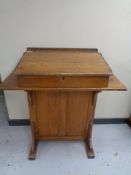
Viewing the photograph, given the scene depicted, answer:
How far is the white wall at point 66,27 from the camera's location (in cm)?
148

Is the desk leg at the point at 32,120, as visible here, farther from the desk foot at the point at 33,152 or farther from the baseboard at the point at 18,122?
the baseboard at the point at 18,122

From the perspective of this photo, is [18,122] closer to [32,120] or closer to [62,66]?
[32,120]

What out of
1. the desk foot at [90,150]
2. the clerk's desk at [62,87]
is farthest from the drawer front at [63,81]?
the desk foot at [90,150]

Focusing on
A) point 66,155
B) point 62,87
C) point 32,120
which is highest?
point 62,87

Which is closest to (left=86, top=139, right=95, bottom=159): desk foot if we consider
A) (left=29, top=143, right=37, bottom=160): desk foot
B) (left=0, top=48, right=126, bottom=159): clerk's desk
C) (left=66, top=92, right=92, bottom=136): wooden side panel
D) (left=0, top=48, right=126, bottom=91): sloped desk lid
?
(left=0, top=48, right=126, bottom=159): clerk's desk

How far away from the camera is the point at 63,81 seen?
1.18 m

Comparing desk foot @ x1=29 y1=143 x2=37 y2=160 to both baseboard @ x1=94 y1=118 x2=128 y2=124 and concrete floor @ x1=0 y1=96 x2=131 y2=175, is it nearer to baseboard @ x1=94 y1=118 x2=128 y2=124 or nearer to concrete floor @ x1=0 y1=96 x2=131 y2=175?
concrete floor @ x1=0 y1=96 x2=131 y2=175

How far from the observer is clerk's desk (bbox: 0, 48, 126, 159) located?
1168mm

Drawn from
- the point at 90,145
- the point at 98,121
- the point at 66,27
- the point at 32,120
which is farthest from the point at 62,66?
the point at 98,121

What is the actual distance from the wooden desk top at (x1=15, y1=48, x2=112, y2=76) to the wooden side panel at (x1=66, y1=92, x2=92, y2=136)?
0.29 m

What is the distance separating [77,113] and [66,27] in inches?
31.4

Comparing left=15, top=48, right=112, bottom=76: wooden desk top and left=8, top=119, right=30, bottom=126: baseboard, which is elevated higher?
left=15, top=48, right=112, bottom=76: wooden desk top

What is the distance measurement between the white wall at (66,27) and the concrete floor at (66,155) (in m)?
0.73

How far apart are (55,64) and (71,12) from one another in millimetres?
551
